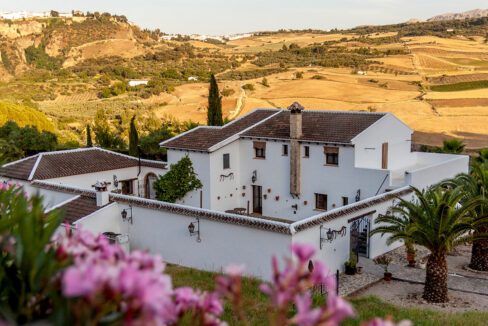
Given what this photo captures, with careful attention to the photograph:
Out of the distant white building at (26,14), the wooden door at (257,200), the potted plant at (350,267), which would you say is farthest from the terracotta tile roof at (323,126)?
the distant white building at (26,14)

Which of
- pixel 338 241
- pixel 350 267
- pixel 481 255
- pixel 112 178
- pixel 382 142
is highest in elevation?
pixel 382 142

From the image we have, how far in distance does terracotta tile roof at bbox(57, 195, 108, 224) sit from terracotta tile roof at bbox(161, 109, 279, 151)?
6.45 m

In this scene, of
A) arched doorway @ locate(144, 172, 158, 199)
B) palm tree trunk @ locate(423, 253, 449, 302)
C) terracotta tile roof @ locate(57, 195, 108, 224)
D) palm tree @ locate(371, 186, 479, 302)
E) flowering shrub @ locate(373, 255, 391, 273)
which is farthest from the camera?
arched doorway @ locate(144, 172, 158, 199)

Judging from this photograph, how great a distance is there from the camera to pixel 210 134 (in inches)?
1115

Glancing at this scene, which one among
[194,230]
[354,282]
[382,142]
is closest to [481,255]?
[354,282]

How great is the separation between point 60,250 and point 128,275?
1.18 meters

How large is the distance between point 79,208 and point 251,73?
77.9m

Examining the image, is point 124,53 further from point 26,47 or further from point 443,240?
point 443,240

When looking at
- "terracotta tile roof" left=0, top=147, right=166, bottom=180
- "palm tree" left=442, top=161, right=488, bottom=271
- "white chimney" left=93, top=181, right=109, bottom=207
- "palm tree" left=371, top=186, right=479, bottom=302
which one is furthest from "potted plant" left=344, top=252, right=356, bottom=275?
"terracotta tile roof" left=0, top=147, right=166, bottom=180

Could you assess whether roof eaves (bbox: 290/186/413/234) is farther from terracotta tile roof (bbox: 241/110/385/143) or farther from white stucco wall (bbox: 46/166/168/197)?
white stucco wall (bbox: 46/166/168/197)

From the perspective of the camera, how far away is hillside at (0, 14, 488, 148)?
7062 centimetres

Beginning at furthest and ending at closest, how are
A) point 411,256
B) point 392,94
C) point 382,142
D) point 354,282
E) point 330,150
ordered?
1. point 392,94
2. point 382,142
3. point 330,150
4. point 411,256
5. point 354,282

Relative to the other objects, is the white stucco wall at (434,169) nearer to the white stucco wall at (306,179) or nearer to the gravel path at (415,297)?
the white stucco wall at (306,179)

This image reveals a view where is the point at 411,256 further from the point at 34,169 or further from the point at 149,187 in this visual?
the point at 34,169
